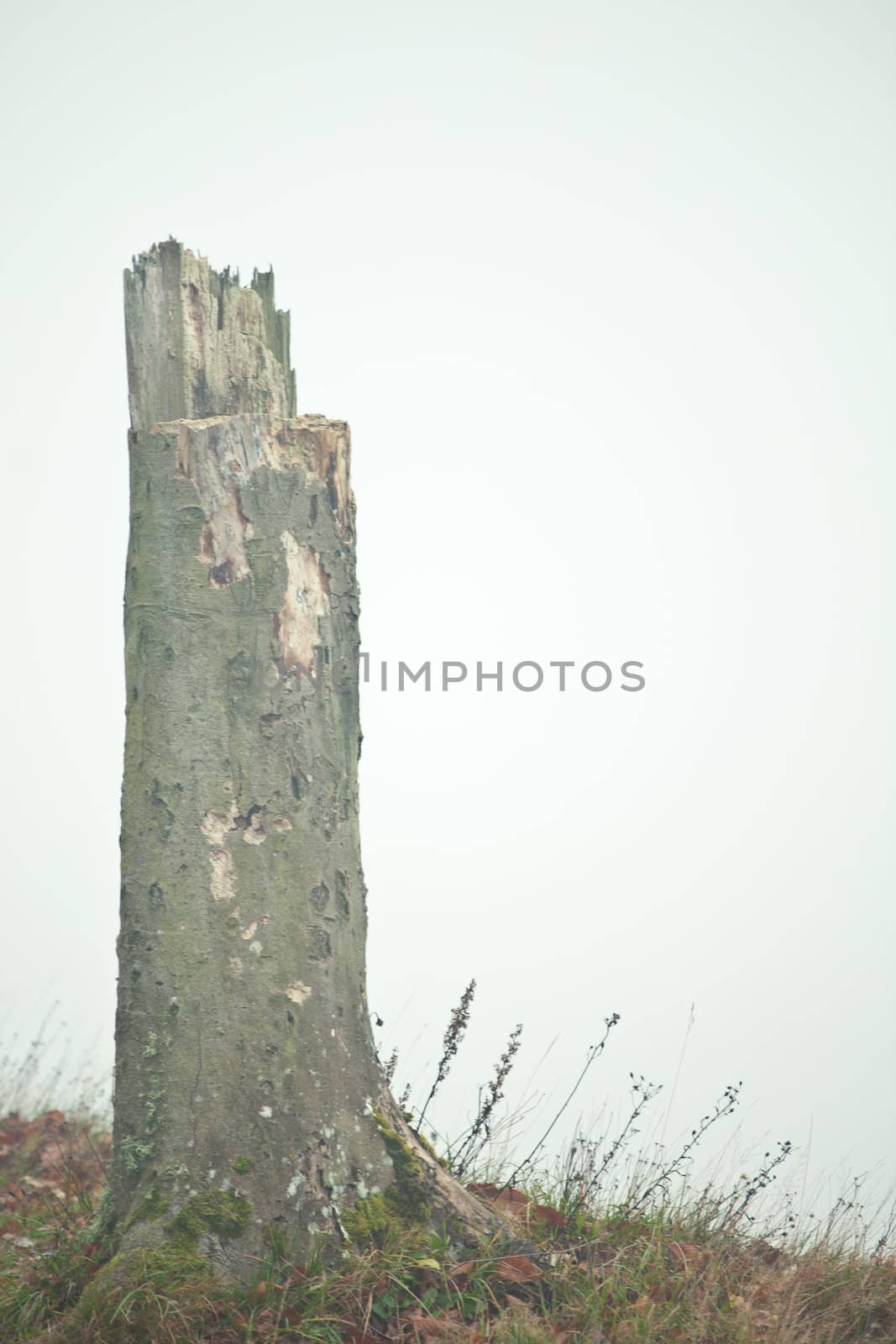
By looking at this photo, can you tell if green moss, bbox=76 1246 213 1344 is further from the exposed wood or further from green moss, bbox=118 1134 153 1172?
the exposed wood

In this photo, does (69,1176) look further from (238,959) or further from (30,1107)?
(30,1107)

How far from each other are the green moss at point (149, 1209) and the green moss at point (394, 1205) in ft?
1.96

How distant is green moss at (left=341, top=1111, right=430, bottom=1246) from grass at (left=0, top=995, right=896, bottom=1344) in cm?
6

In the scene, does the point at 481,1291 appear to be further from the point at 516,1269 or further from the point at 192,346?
the point at 192,346

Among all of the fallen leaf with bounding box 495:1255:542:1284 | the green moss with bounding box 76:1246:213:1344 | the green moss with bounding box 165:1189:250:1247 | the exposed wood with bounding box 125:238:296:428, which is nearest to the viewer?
the green moss with bounding box 76:1246:213:1344

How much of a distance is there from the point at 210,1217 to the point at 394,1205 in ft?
2.05

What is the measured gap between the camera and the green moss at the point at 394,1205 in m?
3.76

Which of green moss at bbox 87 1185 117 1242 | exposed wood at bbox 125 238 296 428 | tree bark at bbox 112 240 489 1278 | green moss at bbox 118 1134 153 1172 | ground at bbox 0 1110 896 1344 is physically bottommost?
ground at bbox 0 1110 896 1344

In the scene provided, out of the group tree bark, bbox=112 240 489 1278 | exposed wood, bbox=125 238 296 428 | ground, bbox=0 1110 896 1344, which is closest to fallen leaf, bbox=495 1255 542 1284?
ground, bbox=0 1110 896 1344

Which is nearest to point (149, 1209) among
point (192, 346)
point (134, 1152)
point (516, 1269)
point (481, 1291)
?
point (134, 1152)

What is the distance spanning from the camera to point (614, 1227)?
14.2ft

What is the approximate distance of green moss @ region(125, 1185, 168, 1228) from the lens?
12.1ft

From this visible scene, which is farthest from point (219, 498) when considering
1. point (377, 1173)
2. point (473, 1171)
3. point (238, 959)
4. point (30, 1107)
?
point (30, 1107)

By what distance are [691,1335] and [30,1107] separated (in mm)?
6164
